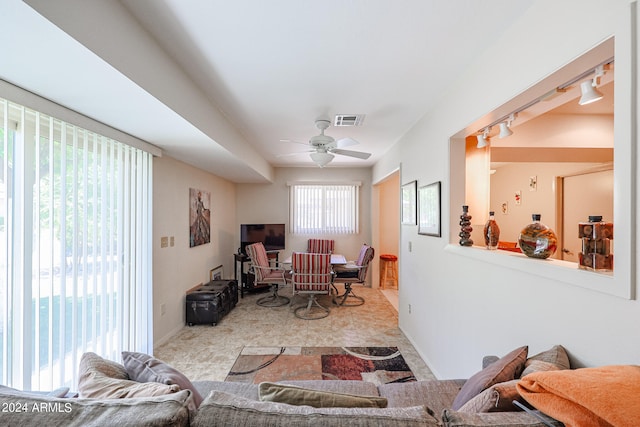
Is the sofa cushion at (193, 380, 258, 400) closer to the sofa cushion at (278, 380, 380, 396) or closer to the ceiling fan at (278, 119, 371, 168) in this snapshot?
the sofa cushion at (278, 380, 380, 396)

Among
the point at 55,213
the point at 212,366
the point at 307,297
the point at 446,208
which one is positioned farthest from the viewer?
the point at 307,297

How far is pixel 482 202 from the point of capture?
221 cm

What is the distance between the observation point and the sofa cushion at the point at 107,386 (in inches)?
35.6

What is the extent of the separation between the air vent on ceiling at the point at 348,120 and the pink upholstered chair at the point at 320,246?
3.07 metres

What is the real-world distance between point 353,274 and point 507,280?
10.7ft

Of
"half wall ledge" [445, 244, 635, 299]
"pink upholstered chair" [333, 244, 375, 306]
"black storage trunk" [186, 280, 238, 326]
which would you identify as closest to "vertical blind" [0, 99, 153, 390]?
"black storage trunk" [186, 280, 238, 326]

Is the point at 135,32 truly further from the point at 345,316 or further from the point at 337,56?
the point at 345,316

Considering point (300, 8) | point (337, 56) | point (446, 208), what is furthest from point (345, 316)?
point (300, 8)

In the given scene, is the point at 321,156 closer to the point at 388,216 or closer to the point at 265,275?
the point at 265,275

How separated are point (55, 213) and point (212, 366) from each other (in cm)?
188

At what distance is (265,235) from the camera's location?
537cm

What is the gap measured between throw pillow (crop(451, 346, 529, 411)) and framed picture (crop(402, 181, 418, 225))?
1.90 meters

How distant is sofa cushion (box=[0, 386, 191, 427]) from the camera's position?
27.6 inches

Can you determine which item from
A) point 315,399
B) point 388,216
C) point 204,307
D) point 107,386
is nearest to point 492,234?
point 315,399
